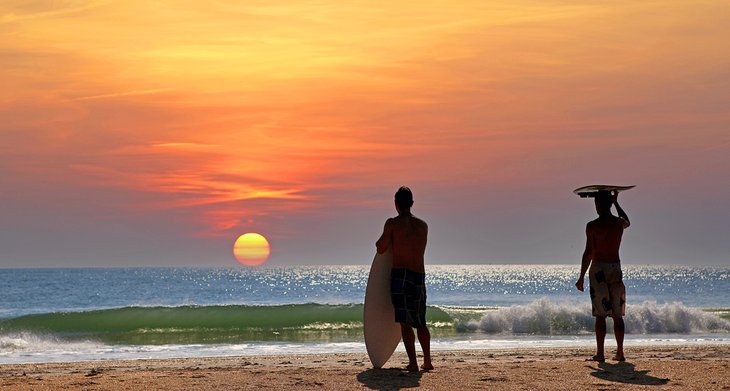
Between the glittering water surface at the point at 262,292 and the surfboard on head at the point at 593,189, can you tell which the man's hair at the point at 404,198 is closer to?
the surfboard on head at the point at 593,189

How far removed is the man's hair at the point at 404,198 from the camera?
898 cm

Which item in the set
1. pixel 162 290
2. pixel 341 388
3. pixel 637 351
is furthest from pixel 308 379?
pixel 162 290

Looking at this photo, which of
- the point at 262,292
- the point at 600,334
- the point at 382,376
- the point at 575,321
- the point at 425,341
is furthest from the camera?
the point at 262,292

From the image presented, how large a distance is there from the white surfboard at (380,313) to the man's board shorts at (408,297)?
1.08 feet

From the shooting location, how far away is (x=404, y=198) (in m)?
8.99

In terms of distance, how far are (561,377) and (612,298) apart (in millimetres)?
1523

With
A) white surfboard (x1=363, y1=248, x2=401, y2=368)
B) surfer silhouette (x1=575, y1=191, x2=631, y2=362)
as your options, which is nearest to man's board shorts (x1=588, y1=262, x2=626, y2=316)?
surfer silhouette (x1=575, y1=191, x2=631, y2=362)

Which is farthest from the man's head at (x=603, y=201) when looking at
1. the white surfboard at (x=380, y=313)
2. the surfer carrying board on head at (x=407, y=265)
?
the white surfboard at (x=380, y=313)

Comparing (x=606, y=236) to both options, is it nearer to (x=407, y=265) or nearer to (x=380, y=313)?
(x=407, y=265)

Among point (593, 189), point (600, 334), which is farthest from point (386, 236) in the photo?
point (600, 334)

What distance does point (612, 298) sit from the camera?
389 inches

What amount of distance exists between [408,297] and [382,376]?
0.84 meters

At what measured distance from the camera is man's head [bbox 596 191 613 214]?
388 inches

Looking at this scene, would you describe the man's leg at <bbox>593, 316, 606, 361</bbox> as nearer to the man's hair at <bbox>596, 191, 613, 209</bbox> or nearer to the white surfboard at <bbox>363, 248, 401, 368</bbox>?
the man's hair at <bbox>596, 191, 613, 209</bbox>
